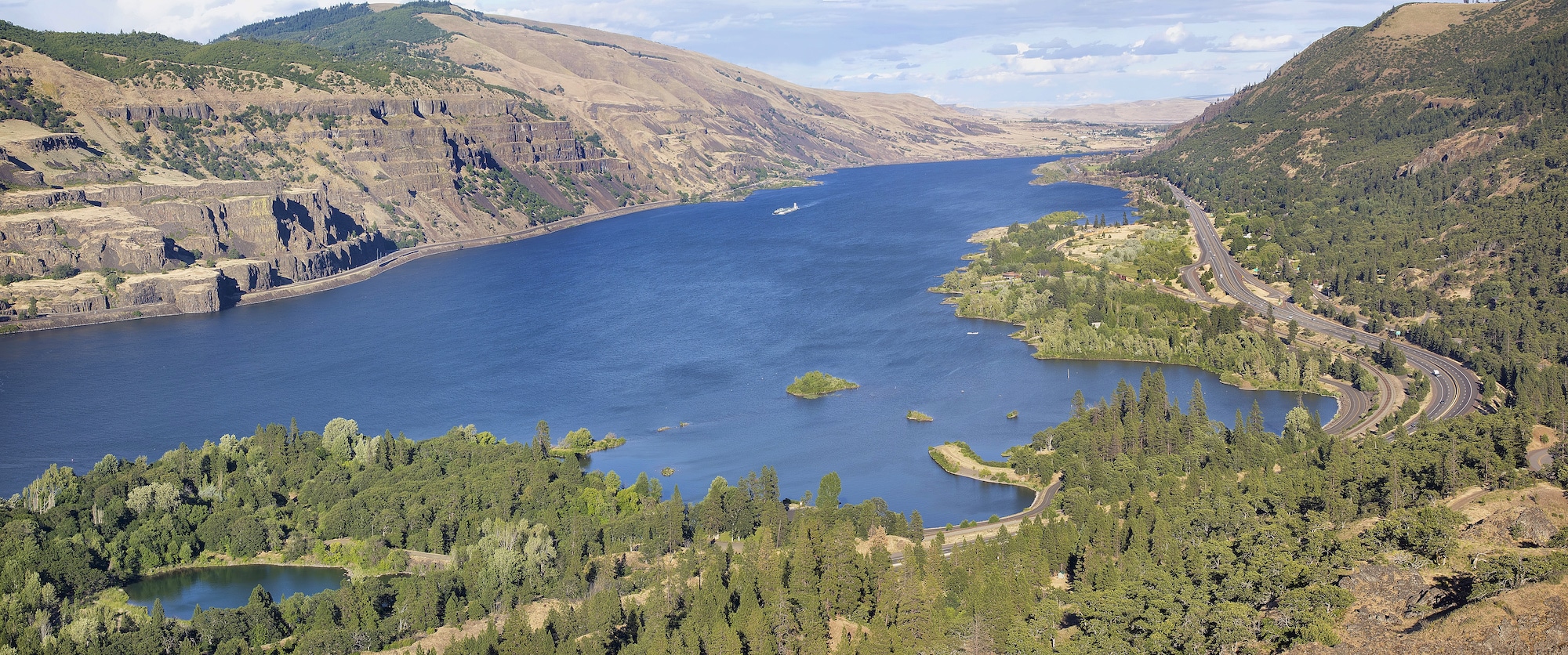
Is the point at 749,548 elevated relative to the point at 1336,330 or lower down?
lower down

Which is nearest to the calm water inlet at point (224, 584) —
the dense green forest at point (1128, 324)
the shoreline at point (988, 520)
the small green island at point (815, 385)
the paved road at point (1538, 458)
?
the shoreline at point (988, 520)

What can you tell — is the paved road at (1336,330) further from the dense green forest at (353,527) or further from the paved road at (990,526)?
the dense green forest at (353,527)

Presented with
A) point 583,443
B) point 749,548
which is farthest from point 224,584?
point 749,548

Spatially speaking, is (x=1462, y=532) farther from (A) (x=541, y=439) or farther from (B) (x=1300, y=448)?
(A) (x=541, y=439)

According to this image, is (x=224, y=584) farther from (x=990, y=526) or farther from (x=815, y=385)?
(x=815, y=385)

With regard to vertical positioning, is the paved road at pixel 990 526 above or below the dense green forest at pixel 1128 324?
below

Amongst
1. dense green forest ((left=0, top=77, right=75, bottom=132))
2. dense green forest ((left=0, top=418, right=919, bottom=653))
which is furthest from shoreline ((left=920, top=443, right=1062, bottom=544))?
dense green forest ((left=0, top=77, right=75, bottom=132))

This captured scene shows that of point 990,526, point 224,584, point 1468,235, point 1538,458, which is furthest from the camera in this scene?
point 1468,235

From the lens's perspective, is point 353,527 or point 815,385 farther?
point 815,385
